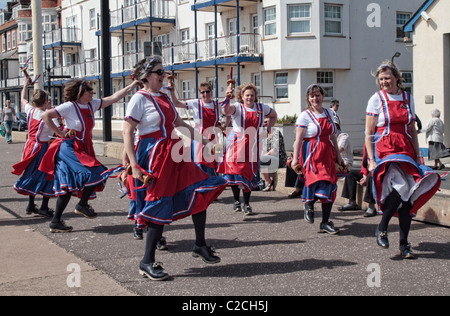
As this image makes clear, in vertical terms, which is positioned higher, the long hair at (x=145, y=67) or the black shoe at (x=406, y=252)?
the long hair at (x=145, y=67)

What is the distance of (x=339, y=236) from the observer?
264 inches

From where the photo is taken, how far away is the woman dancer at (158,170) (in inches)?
194

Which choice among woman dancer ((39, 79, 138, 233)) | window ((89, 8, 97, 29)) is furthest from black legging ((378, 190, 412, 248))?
window ((89, 8, 97, 29))

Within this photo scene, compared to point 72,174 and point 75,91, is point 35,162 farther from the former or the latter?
point 75,91

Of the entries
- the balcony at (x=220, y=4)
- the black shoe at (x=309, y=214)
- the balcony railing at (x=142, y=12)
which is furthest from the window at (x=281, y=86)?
the black shoe at (x=309, y=214)

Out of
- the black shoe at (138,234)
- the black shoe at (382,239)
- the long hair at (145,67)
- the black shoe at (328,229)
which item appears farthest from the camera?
the black shoe at (328,229)

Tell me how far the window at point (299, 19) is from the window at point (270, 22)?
0.86m

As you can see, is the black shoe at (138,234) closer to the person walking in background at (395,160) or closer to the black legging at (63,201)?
the black legging at (63,201)

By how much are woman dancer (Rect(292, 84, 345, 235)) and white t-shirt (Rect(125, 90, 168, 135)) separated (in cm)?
241

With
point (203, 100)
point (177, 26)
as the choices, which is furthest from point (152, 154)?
point (177, 26)

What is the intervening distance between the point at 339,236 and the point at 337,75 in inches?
807

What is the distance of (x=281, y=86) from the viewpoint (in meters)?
26.5
